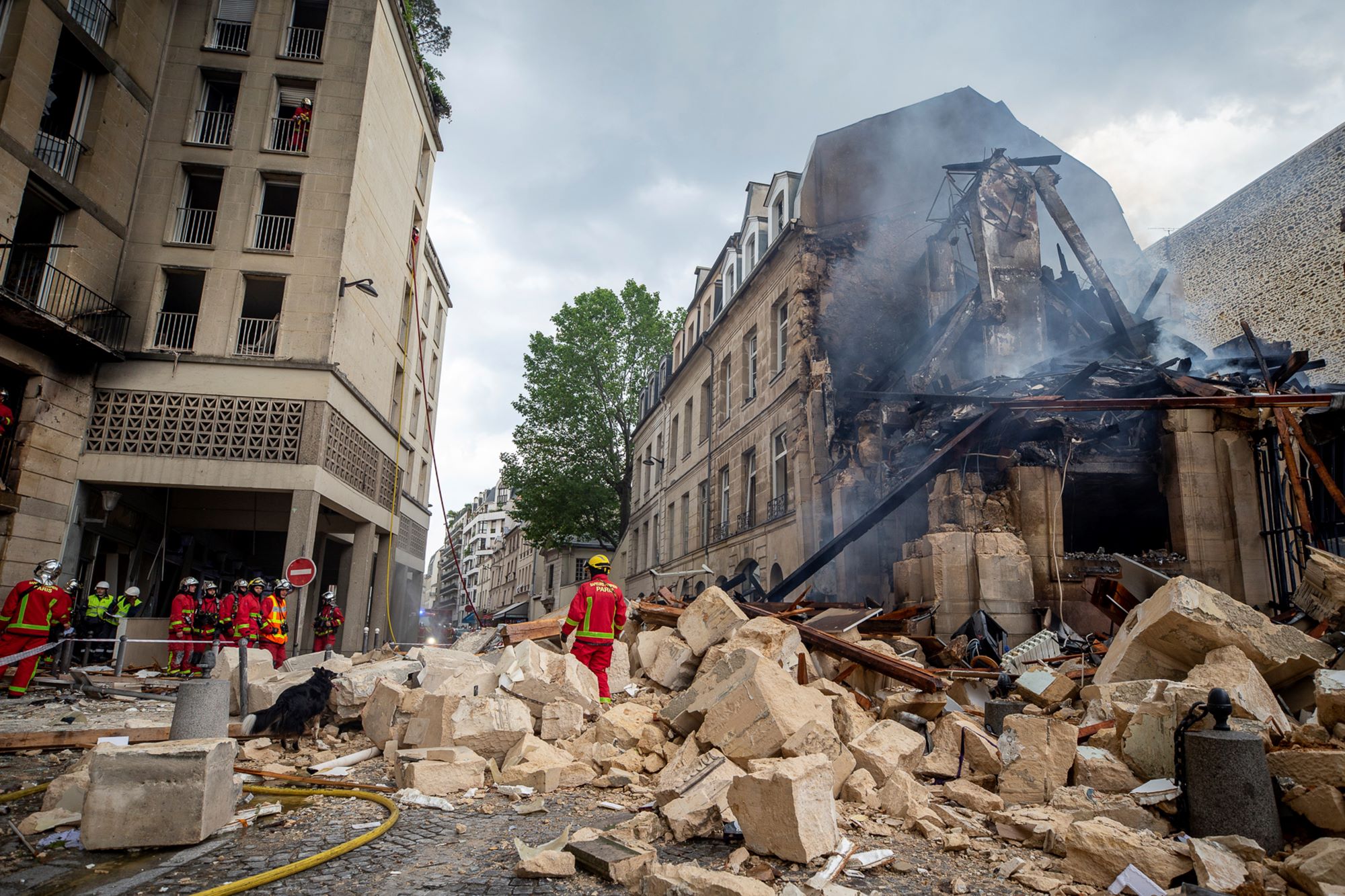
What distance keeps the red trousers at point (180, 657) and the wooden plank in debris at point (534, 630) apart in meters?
6.15

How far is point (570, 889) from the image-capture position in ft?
11.1

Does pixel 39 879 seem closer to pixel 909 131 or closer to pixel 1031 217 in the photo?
pixel 1031 217

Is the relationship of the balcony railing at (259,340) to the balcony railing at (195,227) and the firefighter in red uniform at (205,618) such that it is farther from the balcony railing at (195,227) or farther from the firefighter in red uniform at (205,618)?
the firefighter in red uniform at (205,618)

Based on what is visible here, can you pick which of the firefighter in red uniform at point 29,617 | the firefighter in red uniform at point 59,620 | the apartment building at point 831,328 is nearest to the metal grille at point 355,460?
the firefighter in red uniform at point 59,620

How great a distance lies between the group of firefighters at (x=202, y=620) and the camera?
756 centimetres

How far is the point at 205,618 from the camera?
1317 centimetres

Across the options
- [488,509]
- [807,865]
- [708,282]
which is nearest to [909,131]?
[708,282]

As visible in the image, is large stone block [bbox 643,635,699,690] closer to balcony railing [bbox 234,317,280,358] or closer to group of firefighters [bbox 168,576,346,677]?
group of firefighters [bbox 168,576,346,677]

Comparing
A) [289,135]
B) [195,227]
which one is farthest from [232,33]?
[195,227]

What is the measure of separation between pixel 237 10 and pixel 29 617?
15066 millimetres

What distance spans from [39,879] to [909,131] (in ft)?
69.0

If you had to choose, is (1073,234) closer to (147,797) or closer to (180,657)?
(147,797)

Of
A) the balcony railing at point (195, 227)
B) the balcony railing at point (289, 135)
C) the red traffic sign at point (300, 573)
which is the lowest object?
the red traffic sign at point (300, 573)

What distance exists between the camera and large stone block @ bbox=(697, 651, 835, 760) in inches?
187
